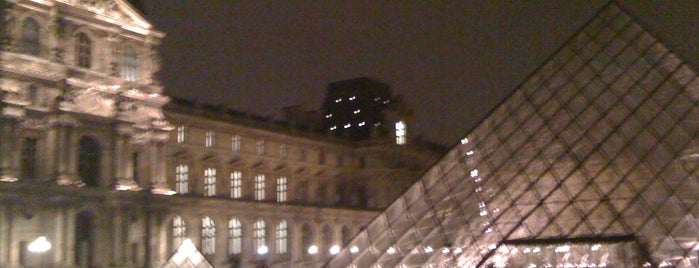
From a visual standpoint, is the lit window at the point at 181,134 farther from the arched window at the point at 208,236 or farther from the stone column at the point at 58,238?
the stone column at the point at 58,238

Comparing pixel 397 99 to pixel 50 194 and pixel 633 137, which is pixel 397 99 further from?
pixel 633 137

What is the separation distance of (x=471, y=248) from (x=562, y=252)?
2192 mm

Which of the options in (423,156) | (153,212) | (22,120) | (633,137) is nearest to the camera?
(633,137)

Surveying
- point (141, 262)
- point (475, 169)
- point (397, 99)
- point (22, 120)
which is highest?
point (397, 99)

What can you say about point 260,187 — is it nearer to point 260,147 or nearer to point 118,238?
point 260,147

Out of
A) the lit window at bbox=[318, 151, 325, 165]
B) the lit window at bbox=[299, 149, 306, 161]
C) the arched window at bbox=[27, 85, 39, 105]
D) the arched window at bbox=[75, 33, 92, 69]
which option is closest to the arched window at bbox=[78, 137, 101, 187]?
the arched window at bbox=[27, 85, 39, 105]

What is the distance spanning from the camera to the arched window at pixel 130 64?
36.8 metres

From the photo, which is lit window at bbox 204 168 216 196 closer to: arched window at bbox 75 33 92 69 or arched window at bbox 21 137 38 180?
arched window at bbox 75 33 92 69

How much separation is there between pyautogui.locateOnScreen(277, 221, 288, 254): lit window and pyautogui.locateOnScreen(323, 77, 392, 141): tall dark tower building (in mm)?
23061

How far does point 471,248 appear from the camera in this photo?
816 inches

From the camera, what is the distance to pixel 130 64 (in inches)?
1462

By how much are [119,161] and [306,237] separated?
17392mm

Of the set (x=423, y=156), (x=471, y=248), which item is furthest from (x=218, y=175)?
(x=471, y=248)

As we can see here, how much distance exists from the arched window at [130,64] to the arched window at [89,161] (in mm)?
3226
